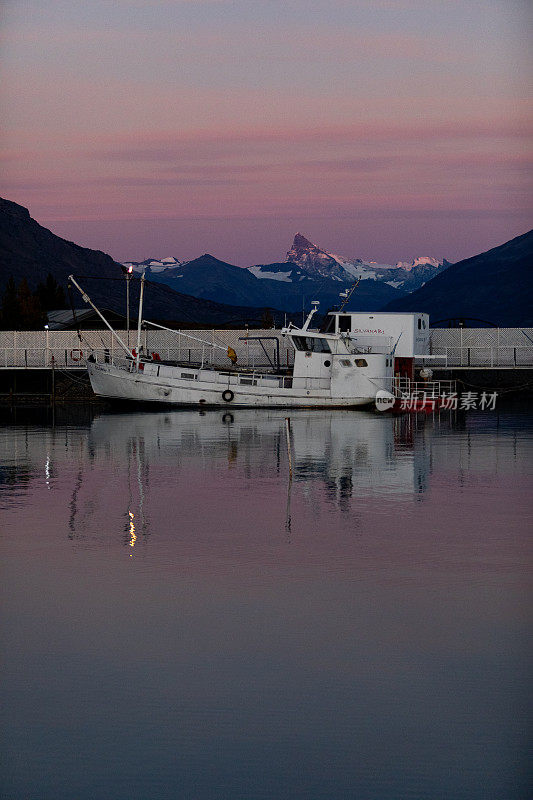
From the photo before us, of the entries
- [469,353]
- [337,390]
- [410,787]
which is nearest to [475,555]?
[410,787]

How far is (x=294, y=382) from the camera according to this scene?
8025cm

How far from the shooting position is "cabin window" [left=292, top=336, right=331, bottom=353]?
7925cm

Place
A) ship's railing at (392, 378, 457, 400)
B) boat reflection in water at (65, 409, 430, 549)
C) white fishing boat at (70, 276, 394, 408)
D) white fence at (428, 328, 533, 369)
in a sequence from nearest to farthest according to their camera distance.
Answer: boat reflection in water at (65, 409, 430, 549) < white fishing boat at (70, 276, 394, 408) < ship's railing at (392, 378, 457, 400) < white fence at (428, 328, 533, 369)

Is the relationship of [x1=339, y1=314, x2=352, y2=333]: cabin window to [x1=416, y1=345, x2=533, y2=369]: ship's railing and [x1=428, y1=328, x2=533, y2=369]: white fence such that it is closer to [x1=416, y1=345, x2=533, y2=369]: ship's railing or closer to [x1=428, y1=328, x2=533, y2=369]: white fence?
[x1=416, y1=345, x2=533, y2=369]: ship's railing

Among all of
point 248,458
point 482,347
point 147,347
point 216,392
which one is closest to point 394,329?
point 482,347

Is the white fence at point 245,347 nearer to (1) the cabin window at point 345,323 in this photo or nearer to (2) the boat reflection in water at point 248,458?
(1) the cabin window at point 345,323

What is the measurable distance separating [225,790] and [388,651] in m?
5.79

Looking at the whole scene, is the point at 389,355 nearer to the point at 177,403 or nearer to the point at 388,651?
the point at 177,403

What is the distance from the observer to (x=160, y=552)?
26969 mm

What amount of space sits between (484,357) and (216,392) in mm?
29123

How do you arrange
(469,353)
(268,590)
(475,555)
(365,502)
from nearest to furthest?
(268,590) < (475,555) < (365,502) < (469,353)

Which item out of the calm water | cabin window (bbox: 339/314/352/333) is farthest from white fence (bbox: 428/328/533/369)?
the calm water

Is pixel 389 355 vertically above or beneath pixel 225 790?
above

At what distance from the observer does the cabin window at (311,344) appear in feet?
260
